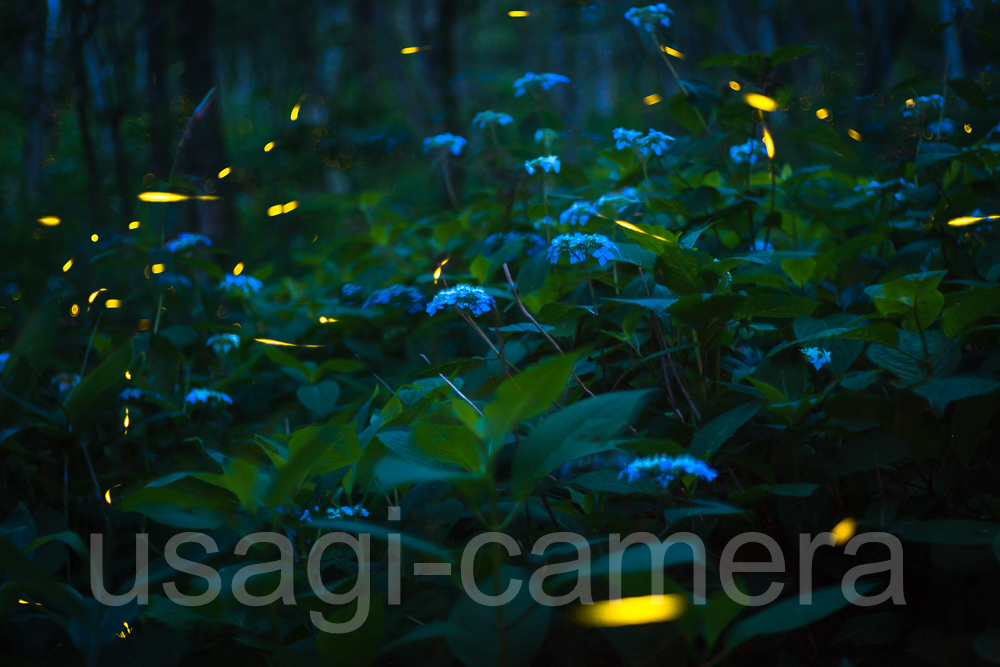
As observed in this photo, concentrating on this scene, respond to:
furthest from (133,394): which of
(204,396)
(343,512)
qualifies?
(343,512)

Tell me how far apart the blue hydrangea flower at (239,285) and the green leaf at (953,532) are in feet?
6.21

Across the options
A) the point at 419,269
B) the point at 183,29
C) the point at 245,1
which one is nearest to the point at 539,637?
the point at 419,269

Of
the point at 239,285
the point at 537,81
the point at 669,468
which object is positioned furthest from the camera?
the point at 239,285

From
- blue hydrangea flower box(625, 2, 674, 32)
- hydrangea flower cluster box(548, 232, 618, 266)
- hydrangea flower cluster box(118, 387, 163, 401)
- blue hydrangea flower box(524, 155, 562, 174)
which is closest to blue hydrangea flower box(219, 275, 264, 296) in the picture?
hydrangea flower cluster box(118, 387, 163, 401)

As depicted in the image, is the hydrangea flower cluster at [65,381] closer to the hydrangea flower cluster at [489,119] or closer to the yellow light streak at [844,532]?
the hydrangea flower cluster at [489,119]

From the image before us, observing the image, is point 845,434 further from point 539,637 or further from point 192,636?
point 192,636

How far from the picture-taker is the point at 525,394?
0.65m

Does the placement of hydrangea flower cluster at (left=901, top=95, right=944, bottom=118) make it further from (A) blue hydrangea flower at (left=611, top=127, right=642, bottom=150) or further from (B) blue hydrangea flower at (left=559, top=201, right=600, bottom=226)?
(B) blue hydrangea flower at (left=559, top=201, right=600, bottom=226)

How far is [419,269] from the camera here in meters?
2.01

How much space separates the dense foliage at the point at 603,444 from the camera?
0.68 m

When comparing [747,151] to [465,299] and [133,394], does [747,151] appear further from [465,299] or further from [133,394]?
[133,394]

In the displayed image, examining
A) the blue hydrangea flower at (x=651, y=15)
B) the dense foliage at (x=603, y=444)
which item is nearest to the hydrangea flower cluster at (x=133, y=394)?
the dense foliage at (x=603, y=444)

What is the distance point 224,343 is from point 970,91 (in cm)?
209

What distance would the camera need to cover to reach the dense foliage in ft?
2.22
